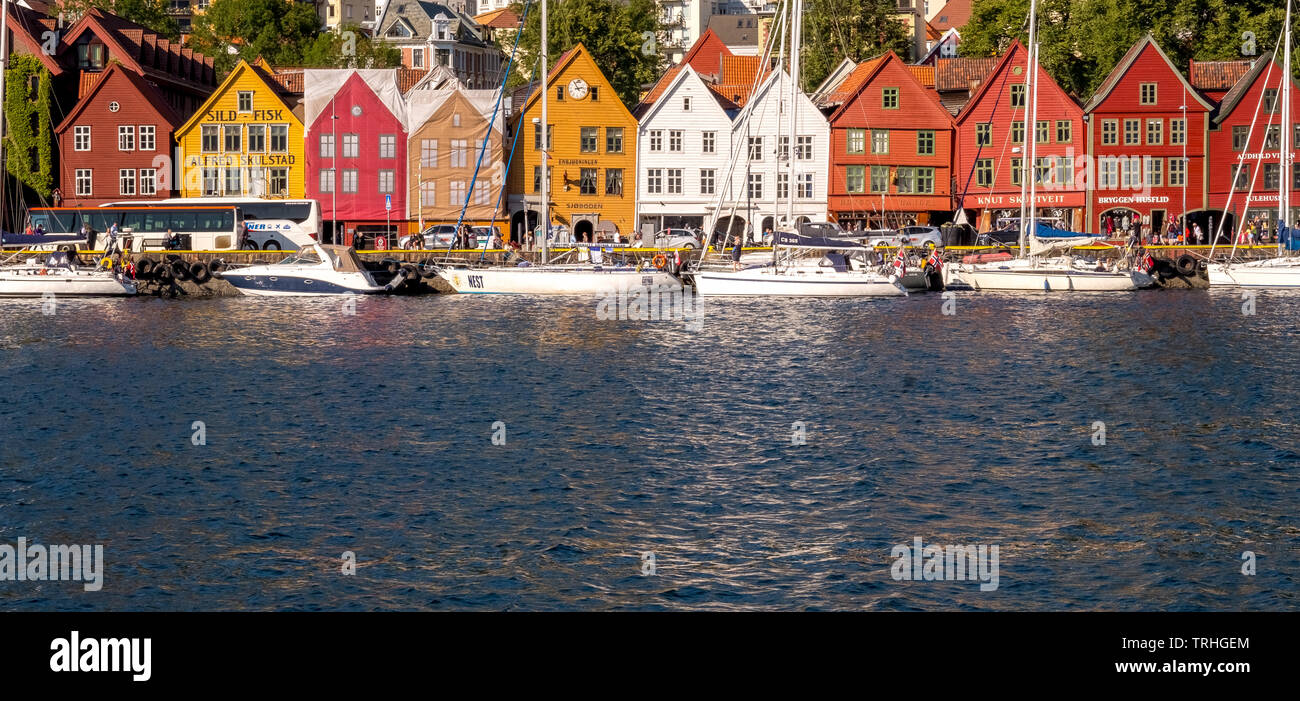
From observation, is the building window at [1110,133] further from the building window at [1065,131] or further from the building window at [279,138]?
the building window at [279,138]

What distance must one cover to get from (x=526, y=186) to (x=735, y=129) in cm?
1358

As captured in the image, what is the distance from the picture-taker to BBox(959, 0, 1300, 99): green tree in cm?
10469

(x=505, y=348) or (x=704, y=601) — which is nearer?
(x=704, y=601)

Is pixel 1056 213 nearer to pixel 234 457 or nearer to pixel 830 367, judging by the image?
pixel 830 367

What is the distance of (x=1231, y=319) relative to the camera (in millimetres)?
61969

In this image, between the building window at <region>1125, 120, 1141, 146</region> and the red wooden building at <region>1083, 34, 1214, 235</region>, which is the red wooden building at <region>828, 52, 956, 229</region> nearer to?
the red wooden building at <region>1083, 34, 1214, 235</region>

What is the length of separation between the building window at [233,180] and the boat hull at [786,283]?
4302 centimetres

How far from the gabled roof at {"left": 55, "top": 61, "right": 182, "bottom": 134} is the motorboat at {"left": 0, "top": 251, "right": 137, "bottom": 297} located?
31998mm

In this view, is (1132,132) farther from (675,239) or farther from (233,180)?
(233,180)

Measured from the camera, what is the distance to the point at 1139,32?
105 m

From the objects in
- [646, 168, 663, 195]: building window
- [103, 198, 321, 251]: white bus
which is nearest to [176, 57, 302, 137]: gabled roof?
[103, 198, 321, 251]: white bus

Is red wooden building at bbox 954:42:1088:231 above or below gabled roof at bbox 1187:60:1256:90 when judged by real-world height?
below

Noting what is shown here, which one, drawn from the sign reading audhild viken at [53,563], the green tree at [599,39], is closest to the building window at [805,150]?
the green tree at [599,39]
